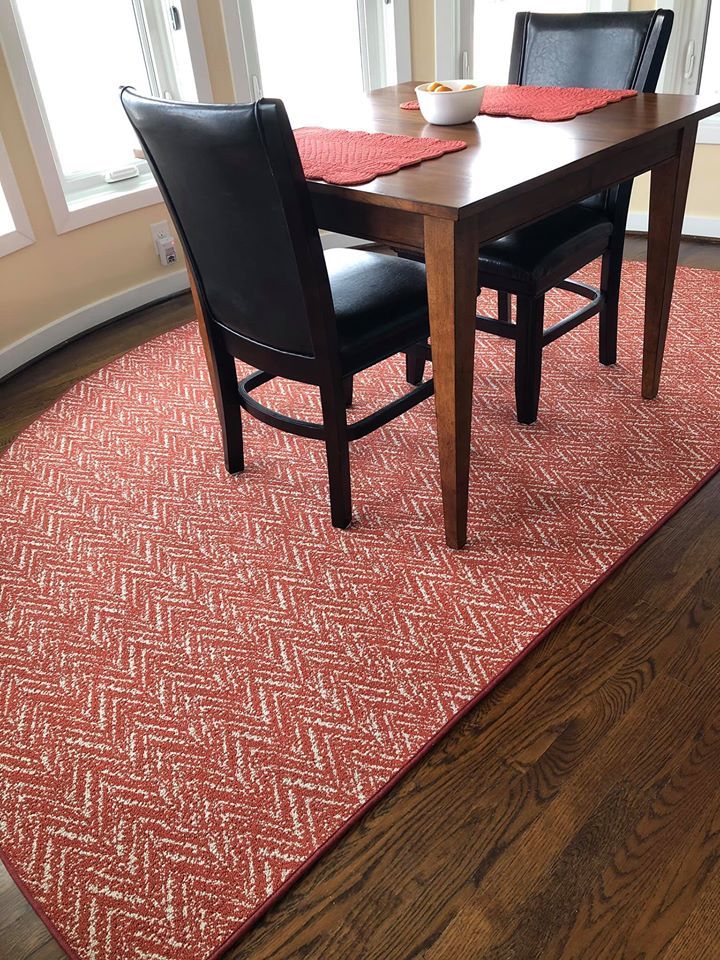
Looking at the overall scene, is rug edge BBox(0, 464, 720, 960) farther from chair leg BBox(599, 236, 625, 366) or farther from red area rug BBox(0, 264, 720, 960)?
chair leg BBox(599, 236, 625, 366)

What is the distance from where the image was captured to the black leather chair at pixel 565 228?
2051 millimetres

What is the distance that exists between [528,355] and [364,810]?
4.09 feet

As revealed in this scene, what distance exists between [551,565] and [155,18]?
251cm

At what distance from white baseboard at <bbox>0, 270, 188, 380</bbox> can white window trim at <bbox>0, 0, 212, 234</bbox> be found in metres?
0.30

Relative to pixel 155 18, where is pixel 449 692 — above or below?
below

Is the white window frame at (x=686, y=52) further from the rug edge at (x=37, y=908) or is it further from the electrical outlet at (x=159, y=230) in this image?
the rug edge at (x=37, y=908)

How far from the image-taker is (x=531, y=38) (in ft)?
7.81

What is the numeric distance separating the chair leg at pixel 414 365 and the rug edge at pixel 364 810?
878mm

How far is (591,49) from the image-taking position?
88.8 inches

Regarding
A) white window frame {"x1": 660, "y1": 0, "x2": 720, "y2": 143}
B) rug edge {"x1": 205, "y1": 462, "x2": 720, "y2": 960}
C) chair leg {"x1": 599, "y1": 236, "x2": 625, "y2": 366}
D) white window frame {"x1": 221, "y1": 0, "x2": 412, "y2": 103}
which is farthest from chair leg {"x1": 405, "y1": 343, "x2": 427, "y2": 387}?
white window frame {"x1": 660, "y1": 0, "x2": 720, "y2": 143}

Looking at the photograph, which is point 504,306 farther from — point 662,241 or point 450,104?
point 450,104

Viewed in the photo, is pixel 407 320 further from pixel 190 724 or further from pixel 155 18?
pixel 155 18

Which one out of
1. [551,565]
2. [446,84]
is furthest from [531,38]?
[551,565]

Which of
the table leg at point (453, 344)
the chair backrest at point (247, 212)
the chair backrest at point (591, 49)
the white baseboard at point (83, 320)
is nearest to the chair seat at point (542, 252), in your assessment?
the chair backrest at point (591, 49)
